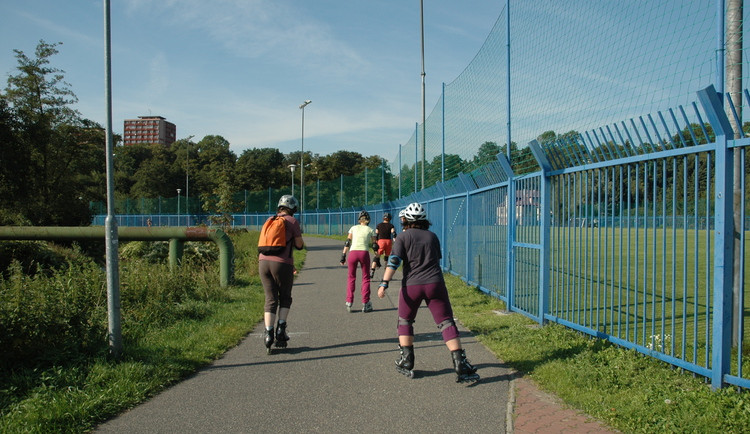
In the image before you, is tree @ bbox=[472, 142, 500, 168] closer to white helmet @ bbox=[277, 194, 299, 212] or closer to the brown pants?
white helmet @ bbox=[277, 194, 299, 212]

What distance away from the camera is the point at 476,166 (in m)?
11.7

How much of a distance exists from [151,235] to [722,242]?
9887 millimetres

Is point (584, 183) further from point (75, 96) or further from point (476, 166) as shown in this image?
point (75, 96)

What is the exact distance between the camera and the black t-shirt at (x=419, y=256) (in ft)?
17.5

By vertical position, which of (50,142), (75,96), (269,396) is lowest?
(269,396)

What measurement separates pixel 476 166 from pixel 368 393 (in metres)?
7.47

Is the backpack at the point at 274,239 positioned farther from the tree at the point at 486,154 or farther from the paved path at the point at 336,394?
the tree at the point at 486,154

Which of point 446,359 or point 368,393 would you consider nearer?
point 368,393

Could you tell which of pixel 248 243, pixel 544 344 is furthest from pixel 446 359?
pixel 248 243

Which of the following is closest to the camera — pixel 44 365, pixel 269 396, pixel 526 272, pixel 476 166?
pixel 269 396

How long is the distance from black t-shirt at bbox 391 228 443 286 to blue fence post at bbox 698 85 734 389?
84.7 inches

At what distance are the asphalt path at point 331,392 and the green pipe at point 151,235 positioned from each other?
4.38 m

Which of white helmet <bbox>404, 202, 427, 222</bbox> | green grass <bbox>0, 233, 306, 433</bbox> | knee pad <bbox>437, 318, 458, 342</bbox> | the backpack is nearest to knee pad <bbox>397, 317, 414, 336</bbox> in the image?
knee pad <bbox>437, 318, 458, 342</bbox>

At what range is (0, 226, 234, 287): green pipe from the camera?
10953 mm
